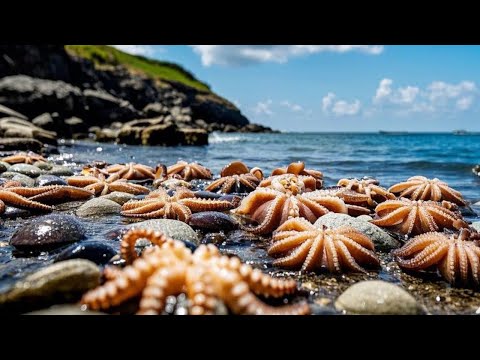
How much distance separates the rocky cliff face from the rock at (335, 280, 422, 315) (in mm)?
25284

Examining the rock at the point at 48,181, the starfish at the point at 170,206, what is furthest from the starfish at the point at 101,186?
the starfish at the point at 170,206

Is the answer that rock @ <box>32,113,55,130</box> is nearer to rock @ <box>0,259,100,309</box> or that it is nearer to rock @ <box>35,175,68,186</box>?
rock @ <box>35,175,68,186</box>

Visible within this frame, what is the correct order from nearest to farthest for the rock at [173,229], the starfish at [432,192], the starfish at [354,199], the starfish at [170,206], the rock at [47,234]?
1. the rock at [47,234]
2. the rock at [173,229]
3. the starfish at [170,206]
4. the starfish at [354,199]
5. the starfish at [432,192]

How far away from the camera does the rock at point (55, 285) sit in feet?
8.25

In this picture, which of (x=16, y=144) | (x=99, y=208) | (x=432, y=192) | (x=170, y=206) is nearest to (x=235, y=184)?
(x=170, y=206)

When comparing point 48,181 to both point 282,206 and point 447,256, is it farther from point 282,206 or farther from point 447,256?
point 447,256

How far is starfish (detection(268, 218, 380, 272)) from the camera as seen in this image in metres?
3.70

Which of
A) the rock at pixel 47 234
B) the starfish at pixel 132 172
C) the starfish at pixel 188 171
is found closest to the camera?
the rock at pixel 47 234

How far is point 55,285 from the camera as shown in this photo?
2.58 metres

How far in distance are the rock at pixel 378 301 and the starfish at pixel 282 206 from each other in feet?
6.60

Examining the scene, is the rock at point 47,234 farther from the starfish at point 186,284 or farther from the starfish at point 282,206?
the starfish at point 282,206
